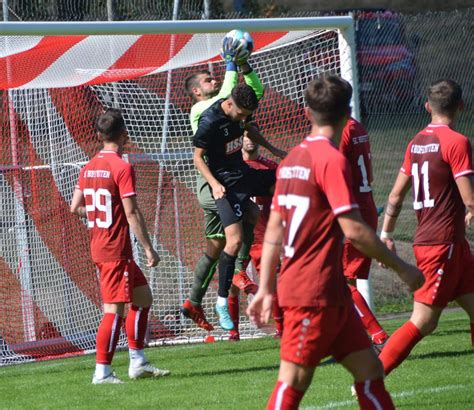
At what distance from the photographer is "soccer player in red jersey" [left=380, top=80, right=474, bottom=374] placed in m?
6.60

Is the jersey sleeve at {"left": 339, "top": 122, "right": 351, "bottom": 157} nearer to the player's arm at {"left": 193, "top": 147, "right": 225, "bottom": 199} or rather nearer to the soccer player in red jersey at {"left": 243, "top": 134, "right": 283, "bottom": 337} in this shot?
the player's arm at {"left": 193, "top": 147, "right": 225, "bottom": 199}

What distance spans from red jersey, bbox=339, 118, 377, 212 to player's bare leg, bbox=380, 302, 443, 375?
1.53 metres

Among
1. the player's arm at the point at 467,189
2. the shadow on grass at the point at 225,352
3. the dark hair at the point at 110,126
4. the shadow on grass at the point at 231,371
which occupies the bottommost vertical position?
the shadow on grass at the point at 225,352

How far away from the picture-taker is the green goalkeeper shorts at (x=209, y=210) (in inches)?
380

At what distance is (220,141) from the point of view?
29.2 feet

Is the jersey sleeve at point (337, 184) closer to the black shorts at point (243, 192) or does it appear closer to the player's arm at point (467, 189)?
the player's arm at point (467, 189)

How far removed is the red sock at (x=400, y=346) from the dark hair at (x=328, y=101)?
216 centimetres

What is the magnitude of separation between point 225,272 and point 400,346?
319 cm

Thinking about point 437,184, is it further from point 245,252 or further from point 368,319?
point 245,252

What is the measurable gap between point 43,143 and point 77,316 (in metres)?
1.77

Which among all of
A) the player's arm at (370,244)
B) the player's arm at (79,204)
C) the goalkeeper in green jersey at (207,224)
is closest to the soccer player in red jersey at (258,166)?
the goalkeeper in green jersey at (207,224)

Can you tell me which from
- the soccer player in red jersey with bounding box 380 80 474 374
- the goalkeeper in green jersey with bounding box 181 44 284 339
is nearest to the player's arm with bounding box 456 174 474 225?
the soccer player in red jersey with bounding box 380 80 474 374

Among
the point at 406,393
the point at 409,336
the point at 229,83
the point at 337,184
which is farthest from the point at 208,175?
the point at 337,184

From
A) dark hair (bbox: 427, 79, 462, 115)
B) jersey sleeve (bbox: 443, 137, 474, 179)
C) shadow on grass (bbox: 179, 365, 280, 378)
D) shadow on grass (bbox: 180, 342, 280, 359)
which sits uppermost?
dark hair (bbox: 427, 79, 462, 115)
